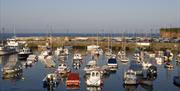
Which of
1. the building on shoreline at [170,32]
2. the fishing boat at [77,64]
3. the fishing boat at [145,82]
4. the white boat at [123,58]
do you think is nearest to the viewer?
the fishing boat at [145,82]

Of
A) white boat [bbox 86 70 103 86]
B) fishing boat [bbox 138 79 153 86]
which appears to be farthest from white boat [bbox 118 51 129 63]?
white boat [bbox 86 70 103 86]

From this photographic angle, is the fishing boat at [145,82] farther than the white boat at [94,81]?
Yes

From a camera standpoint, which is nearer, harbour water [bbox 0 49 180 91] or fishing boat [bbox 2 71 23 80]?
harbour water [bbox 0 49 180 91]

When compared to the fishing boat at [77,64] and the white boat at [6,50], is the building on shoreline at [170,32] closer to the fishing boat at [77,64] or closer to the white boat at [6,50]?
the white boat at [6,50]

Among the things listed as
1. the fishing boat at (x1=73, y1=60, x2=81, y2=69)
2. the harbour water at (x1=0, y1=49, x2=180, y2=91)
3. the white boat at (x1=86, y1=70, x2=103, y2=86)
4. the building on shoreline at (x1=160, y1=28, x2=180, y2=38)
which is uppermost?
the building on shoreline at (x1=160, y1=28, x2=180, y2=38)

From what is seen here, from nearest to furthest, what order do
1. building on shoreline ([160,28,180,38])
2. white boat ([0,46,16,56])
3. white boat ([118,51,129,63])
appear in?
white boat ([118,51,129,63]), white boat ([0,46,16,56]), building on shoreline ([160,28,180,38])

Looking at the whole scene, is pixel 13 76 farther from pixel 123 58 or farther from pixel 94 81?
pixel 123 58

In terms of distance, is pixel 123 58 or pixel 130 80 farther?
pixel 123 58

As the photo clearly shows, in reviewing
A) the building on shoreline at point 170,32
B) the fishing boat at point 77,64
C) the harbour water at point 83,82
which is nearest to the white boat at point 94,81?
the harbour water at point 83,82

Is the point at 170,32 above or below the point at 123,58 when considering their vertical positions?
above

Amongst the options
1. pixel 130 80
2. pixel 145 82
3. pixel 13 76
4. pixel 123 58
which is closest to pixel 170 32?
pixel 123 58

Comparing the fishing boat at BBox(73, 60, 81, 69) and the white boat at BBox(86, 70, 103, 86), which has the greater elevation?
the white boat at BBox(86, 70, 103, 86)

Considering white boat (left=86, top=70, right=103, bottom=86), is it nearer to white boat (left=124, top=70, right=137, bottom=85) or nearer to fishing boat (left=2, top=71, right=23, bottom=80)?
white boat (left=124, top=70, right=137, bottom=85)

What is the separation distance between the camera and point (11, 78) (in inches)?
1372
